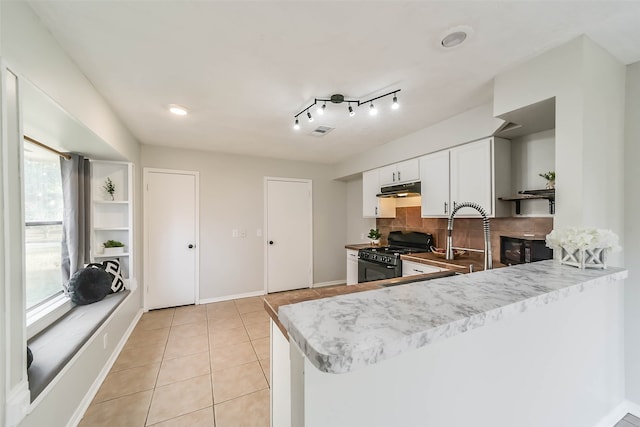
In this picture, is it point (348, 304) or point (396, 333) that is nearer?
point (396, 333)

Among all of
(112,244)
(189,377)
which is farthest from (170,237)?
(189,377)

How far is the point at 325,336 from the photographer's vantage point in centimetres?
60

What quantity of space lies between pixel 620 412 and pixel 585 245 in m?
1.37

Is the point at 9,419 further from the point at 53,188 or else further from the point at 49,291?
the point at 53,188

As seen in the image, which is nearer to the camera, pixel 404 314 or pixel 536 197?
pixel 404 314

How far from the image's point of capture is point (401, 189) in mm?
3270

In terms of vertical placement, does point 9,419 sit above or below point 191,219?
below

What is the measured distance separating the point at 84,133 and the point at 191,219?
2.03 metres

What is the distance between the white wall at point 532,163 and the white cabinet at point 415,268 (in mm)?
Result: 998

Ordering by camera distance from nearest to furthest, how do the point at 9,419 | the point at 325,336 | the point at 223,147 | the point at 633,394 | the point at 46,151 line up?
the point at 325,336 → the point at 9,419 → the point at 633,394 → the point at 46,151 → the point at 223,147

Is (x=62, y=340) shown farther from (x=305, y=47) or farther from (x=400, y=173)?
(x=400, y=173)

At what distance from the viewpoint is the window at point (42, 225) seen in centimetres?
198

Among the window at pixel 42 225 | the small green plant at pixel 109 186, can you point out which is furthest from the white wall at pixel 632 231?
the small green plant at pixel 109 186

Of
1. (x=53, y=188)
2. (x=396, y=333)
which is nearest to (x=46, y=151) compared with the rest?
(x=53, y=188)
